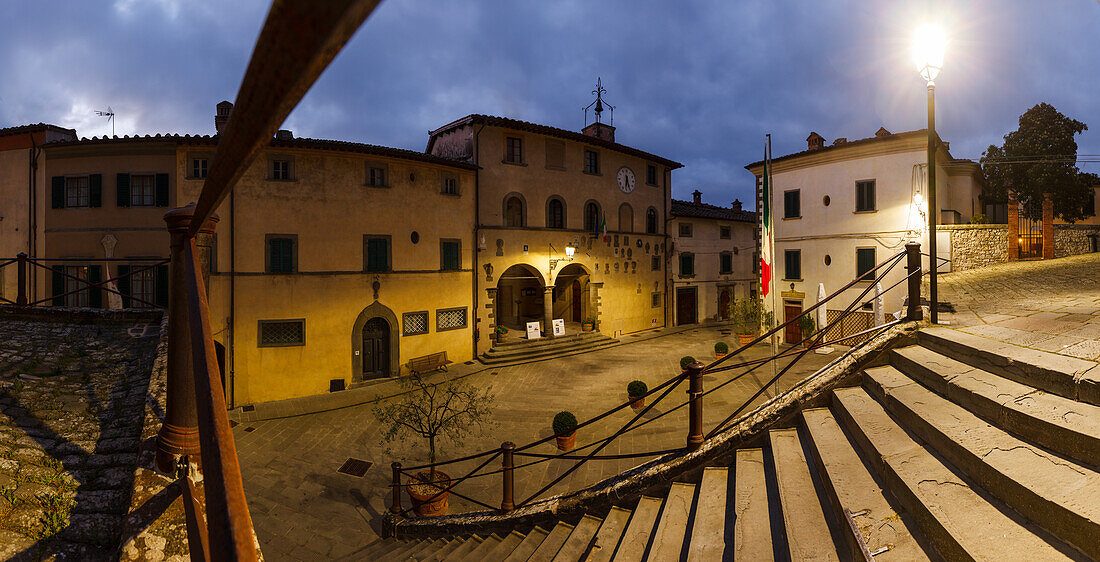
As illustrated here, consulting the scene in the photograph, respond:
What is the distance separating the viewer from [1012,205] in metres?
15.6

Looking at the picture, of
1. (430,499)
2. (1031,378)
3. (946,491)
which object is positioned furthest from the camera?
(430,499)

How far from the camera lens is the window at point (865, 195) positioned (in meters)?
18.3

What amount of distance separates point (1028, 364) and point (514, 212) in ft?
58.2

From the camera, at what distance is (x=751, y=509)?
12.2 feet

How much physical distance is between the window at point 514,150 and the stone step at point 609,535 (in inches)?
669

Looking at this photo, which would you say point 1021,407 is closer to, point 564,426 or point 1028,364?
point 1028,364

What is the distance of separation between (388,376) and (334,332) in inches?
101

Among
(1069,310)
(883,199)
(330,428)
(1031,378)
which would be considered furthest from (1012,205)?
(330,428)

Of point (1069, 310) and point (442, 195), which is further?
point (442, 195)

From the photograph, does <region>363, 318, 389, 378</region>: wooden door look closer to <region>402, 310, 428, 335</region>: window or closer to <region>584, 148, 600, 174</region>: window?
<region>402, 310, 428, 335</region>: window

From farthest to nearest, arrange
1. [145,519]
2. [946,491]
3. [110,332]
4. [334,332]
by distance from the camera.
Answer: [334,332] < [110,332] < [946,491] < [145,519]

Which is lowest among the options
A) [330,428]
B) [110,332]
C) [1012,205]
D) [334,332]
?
[330,428]

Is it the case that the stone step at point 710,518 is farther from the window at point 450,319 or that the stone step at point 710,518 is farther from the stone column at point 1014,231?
the stone column at point 1014,231

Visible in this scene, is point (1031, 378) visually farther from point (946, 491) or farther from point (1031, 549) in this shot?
point (1031, 549)
